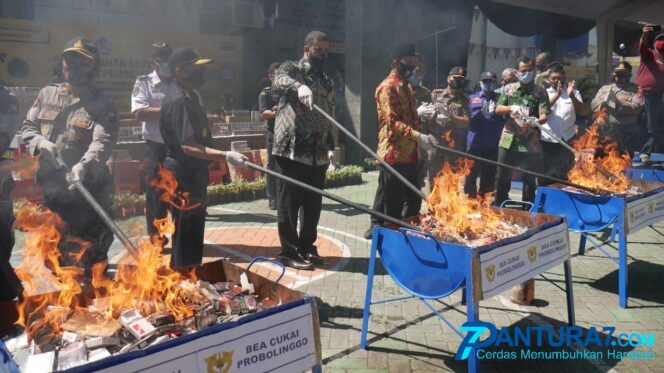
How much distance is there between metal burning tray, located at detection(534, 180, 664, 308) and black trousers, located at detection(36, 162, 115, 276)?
4065 millimetres

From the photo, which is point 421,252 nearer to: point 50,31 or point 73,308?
point 73,308

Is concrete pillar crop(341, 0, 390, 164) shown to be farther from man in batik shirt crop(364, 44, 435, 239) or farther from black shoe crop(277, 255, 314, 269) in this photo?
black shoe crop(277, 255, 314, 269)

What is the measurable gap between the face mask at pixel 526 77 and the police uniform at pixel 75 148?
528 centimetres

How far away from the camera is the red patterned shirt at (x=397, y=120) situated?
5590 millimetres

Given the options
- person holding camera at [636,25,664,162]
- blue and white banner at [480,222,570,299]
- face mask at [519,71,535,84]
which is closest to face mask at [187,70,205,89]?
blue and white banner at [480,222,570,299]

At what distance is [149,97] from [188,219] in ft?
7.05

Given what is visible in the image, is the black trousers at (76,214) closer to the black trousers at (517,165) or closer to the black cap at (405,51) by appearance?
the black cap at (405,51)

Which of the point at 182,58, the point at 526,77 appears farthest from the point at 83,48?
the point at 526,77

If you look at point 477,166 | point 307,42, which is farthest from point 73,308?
point 477,166

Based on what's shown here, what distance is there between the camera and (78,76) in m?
4.15

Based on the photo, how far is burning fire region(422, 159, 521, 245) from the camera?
3883 mm

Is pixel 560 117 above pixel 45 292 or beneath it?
above

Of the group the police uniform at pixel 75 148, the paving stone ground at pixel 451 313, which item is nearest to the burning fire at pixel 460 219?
the paving stone ground at pixel 451 313

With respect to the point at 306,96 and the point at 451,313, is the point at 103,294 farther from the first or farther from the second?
the point at 451,313
